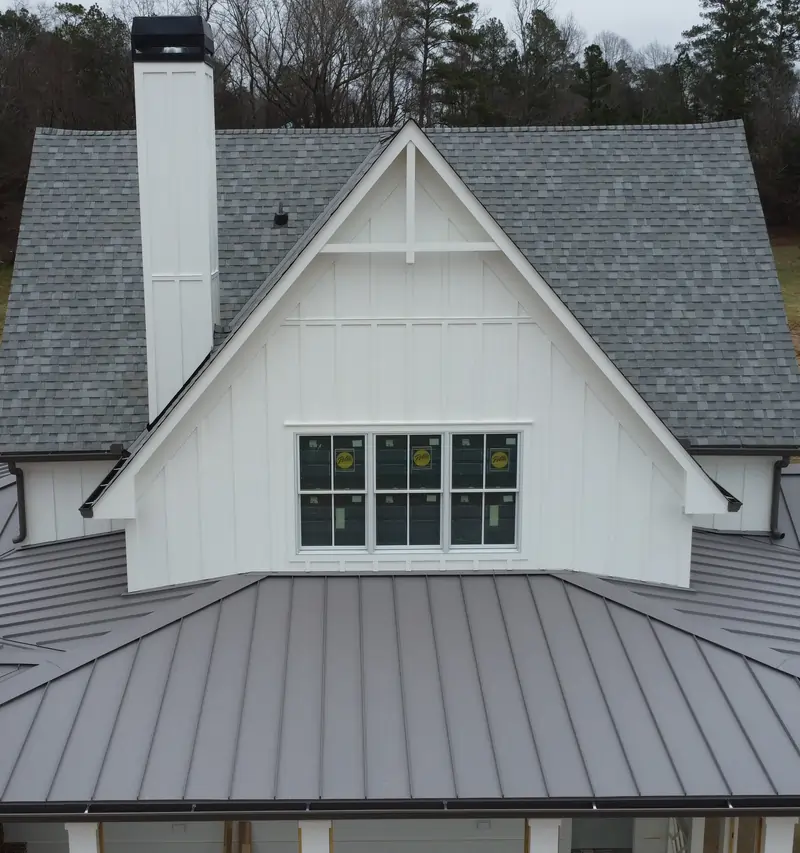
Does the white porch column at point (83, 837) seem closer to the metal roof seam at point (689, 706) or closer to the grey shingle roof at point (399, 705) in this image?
the grey shingle roof at point (399, 705)

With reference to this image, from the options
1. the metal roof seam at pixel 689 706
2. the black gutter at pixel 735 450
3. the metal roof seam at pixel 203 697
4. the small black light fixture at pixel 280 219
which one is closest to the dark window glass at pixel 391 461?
the metal roof seam at pixel 203 697

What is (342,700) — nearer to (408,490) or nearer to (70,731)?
(70,731)

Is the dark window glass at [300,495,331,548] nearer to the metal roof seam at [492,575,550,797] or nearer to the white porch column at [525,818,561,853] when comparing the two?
the metal roof seam at [492,575,550,797]

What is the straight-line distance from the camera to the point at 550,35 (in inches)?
2111

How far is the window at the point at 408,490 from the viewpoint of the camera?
29.2 feet

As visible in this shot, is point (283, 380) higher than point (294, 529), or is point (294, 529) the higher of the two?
point (283, 380)

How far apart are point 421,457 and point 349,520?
3.23 feet

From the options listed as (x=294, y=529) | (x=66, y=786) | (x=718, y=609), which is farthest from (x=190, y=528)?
(x=718, y=609)

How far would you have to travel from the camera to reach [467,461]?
29.3ft

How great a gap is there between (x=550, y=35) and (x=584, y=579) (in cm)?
5194

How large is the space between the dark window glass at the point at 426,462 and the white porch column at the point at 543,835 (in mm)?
3293

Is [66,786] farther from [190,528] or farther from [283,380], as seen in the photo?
[283,380]

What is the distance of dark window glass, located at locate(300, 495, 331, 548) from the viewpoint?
8.95 m

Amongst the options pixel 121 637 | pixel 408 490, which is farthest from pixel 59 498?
pixel 408 490
